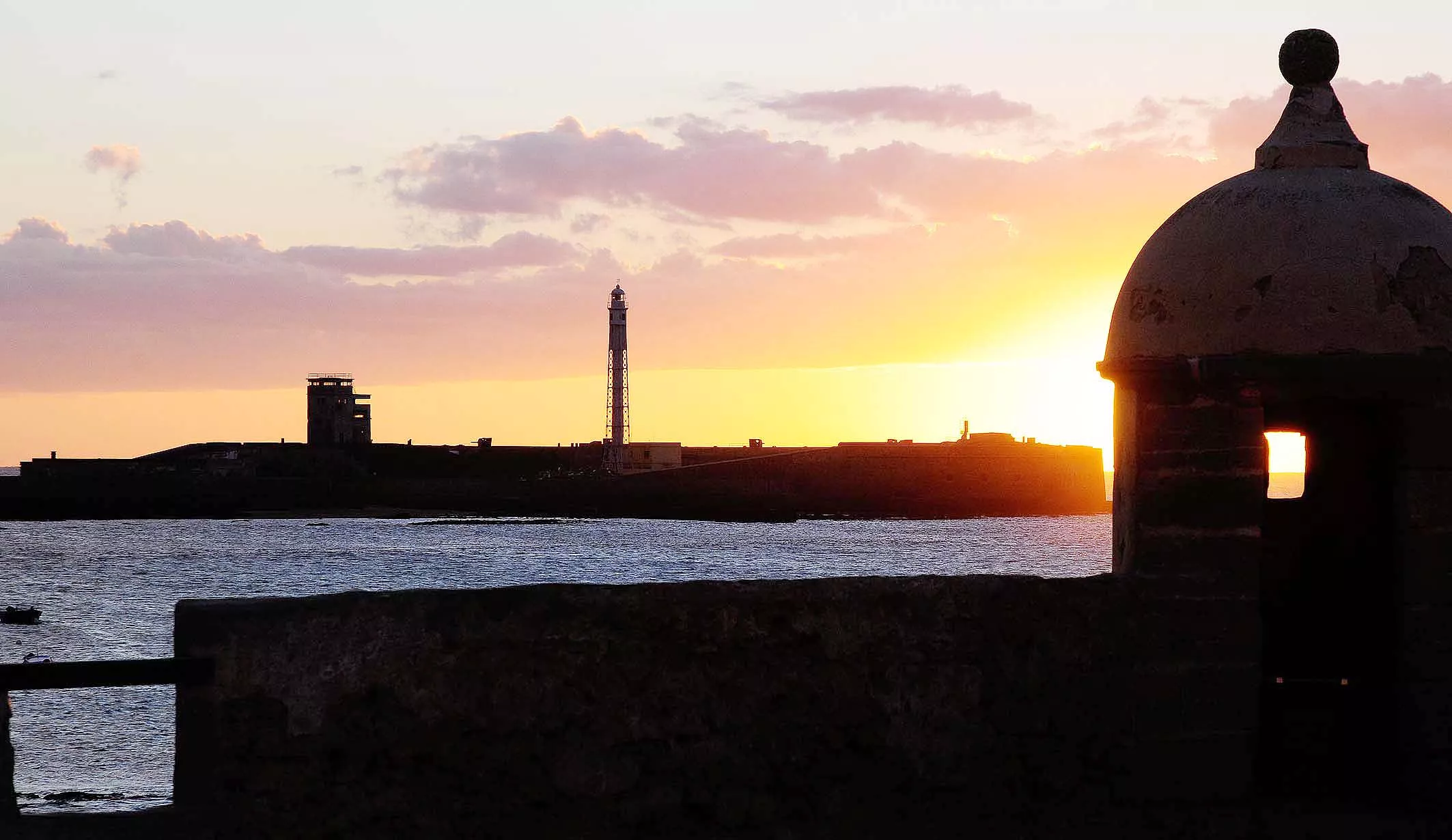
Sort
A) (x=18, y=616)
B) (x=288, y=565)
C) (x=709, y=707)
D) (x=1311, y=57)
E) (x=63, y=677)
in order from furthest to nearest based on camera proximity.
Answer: (x=288, y=565), (x=18, y=616), (x=1311, y=57), (x=709, y=707), (x=63, y=677)

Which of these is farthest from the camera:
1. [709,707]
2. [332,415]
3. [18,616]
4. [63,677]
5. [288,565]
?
[332,415]

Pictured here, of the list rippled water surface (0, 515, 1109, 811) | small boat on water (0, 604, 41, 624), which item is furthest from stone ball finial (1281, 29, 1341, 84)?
small boat on water (0, 604, 41, 624)

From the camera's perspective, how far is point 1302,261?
4559 millimetres

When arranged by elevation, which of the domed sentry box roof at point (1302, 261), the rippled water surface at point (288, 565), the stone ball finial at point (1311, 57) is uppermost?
the stone ball finial at point (1311, 57)

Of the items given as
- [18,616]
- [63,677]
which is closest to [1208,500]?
[63,677]

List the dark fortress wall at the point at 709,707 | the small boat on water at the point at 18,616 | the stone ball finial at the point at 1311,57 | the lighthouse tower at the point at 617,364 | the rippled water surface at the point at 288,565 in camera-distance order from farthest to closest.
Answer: the lighthouse tower at the point at 617,364, the small boat on water at the point at 18,616, the rippled water surface at the point at 288,565, the stone ball finial at the point at 1311,57, the dark fortress wall at the point at 709,707

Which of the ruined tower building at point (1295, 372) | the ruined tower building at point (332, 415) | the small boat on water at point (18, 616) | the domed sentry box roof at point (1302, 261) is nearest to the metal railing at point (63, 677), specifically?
the ruined tower building at point (1295, 372)

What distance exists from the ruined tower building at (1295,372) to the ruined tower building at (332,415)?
74.4m

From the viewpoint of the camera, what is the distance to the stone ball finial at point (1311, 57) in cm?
488

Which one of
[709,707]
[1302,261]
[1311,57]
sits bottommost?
[709,707]

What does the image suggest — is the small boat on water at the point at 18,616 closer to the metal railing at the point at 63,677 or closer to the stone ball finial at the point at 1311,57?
the metal railing at the point at 63,677

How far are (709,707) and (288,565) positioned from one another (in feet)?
161

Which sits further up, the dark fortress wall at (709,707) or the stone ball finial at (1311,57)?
the stone ball finial at (1311,57)

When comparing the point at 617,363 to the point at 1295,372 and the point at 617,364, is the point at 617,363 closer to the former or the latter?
the point at 617,364
